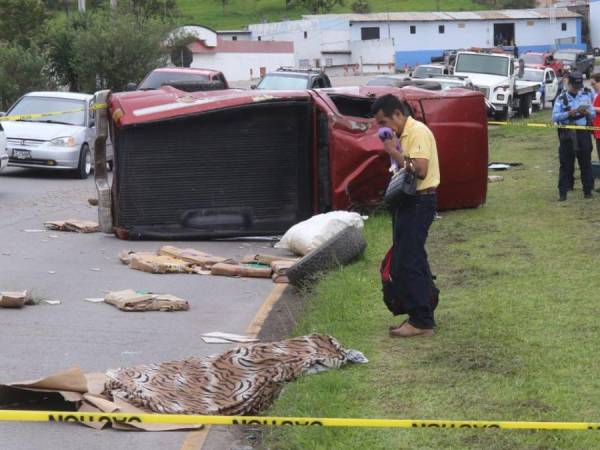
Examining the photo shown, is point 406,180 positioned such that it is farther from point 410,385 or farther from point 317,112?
point 317,112

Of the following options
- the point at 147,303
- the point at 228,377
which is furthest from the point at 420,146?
the point at 147,303

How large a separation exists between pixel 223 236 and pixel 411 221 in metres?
7.00

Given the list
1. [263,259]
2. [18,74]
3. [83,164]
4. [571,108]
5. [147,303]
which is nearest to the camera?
[147,303]

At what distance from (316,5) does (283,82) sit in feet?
304

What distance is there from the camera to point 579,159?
17.0 meters

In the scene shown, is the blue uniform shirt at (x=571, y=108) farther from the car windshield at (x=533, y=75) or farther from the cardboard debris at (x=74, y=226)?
the car windshield at (x=533, y=75)

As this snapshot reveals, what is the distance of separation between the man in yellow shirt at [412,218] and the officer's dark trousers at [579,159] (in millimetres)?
8676

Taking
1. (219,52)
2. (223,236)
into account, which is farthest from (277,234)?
(219,52)

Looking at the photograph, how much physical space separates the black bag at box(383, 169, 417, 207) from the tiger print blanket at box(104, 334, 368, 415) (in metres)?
1.19

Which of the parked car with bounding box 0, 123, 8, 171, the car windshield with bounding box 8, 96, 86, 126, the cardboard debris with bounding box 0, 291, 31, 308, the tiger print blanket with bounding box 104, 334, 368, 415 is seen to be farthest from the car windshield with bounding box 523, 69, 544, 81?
the tiger print blanket with bounding box 104, 334, 368, 415

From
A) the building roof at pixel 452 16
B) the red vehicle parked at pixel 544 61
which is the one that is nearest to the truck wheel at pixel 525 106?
the red vehicle parked at pixel 544 61

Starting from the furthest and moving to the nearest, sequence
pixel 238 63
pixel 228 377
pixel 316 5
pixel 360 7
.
Answer: pixel 360 7, pixel 316 5, pixel 238 63, pixel 228 377

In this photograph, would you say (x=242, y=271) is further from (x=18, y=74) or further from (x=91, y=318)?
(x=18, y=74)

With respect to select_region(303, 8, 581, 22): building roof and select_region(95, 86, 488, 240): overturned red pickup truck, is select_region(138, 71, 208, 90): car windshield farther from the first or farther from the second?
select_region(303, 8, 581, 22): building roof
